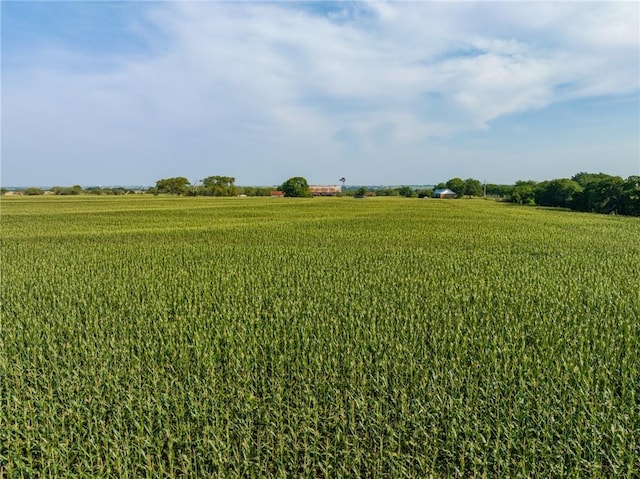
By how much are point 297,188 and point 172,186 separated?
42671mm

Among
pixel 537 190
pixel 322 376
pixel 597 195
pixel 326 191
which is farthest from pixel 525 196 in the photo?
pixel 322 376

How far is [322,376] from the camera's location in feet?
16.4

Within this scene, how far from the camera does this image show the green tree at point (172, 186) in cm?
12044

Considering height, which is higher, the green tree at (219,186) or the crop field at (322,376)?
the green tree at (219,186)

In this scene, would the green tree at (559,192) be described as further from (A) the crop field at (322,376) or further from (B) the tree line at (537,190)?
(A) the crop field at (322,376)

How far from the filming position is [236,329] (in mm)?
6840

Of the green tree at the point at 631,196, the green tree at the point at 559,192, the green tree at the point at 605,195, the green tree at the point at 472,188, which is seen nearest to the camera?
the green tree at the point at 631,196

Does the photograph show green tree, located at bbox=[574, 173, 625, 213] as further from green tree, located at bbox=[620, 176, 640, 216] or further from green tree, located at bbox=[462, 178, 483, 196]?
green tree, located at bbox=[462, 178, 483, 196]

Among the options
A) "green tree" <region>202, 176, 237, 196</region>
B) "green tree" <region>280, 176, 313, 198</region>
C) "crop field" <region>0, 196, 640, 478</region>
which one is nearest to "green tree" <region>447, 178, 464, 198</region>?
"green tree" <region>280, 176, 313, 198</region>

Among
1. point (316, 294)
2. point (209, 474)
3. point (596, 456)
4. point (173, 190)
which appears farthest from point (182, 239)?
point (173, 190)

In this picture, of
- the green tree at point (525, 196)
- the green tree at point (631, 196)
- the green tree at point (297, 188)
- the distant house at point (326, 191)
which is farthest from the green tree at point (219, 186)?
the green tree at point (631, 196)

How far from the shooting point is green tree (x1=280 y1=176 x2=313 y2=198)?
121875 millimetres

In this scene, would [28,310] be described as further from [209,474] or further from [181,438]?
[209,474]

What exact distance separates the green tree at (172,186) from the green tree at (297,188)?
34806 millimetres
